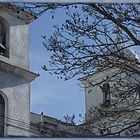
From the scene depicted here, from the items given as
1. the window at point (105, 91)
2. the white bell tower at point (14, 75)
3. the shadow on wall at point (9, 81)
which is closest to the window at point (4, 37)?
the white bell tower at point (14, 75)

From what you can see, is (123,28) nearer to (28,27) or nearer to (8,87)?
(28,27)

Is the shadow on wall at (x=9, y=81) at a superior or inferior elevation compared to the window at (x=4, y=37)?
inferior

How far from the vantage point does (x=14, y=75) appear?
267 centimetres

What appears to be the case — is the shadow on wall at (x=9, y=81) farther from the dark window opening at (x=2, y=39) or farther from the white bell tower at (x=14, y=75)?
the dark window opening at (x=2, y=39)

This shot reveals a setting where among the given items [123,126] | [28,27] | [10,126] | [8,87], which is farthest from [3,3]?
[123,126]

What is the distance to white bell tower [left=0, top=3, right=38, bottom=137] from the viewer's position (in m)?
2.59

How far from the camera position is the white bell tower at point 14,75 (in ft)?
8.50

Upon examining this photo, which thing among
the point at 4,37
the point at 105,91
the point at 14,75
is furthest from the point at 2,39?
the point at 105,91

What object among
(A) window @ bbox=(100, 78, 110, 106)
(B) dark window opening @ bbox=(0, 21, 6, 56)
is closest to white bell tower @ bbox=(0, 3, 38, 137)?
(B) dark window opening @ bbox=(0, 21, 6, 56)

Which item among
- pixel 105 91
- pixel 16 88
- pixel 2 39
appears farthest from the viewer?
pixel 105 91

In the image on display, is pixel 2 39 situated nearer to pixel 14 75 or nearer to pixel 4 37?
pixel 4 37

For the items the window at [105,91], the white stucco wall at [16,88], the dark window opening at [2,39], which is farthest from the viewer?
the window at [105,91]

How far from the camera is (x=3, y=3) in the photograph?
278 centimetres

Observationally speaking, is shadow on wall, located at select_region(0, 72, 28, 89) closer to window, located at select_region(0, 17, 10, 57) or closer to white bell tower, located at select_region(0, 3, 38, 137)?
white bell tower, located at select_region(0, 3, 38, 137)
